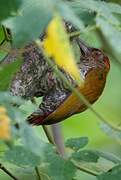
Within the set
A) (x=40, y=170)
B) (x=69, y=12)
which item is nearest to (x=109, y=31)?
(x=69, y=12)

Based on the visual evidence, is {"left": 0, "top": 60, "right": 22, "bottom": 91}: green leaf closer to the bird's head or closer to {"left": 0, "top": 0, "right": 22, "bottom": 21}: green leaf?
{"left": 0, "top": 0, "right": 22, "bottom": 21}: green leaf

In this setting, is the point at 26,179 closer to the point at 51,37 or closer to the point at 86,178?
the point at 86,178

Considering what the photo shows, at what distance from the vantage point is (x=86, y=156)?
175 cm

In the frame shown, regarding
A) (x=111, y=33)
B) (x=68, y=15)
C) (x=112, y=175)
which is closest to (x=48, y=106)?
(x=112, y=175)

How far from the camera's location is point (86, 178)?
9.06ft

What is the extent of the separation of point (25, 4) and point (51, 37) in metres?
0.28

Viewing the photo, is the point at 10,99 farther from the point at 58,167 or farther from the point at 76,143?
the point at 76,143

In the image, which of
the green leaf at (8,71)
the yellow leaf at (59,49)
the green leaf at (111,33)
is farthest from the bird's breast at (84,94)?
the yellow leaf at (59,49)

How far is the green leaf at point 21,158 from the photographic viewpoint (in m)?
1.58

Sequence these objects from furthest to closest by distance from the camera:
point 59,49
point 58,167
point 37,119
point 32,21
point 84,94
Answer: point 84,94
point 37,119
point 58,167
point 32,21
point 59,49

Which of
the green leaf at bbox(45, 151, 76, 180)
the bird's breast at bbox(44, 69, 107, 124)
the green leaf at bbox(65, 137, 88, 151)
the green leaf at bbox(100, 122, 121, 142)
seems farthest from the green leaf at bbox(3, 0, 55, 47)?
the bird's breast at bbox(44, 69, 107, 124)

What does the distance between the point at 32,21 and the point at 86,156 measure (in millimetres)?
800

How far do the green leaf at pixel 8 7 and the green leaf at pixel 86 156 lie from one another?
22.5 inches

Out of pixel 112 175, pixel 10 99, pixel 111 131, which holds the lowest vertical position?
pixel 112 175
